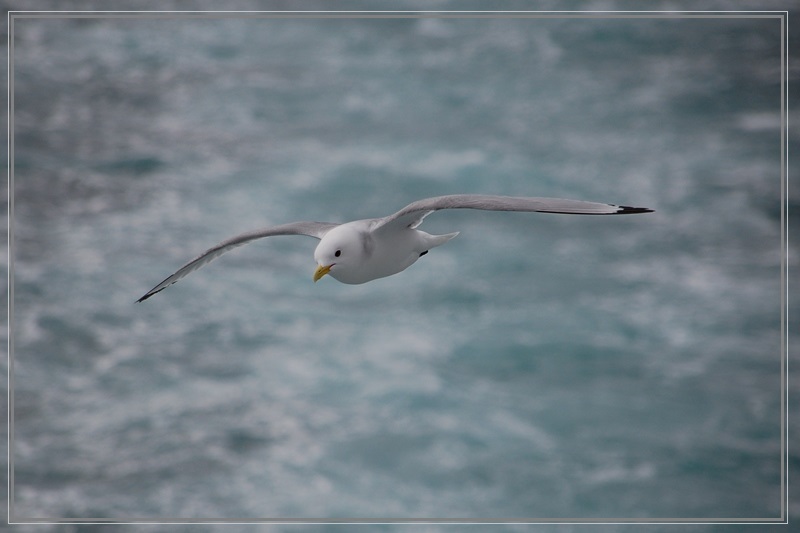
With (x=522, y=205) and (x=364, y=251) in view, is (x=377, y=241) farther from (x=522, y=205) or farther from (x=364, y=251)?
(x=522, y=205)

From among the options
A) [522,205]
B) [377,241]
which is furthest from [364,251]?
[522,205]

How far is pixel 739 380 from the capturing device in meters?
8.98

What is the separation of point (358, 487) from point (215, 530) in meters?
1.40

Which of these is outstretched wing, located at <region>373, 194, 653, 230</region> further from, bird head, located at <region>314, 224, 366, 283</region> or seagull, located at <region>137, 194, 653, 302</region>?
bird head, located at <region>314, 224, 366, 283</region>

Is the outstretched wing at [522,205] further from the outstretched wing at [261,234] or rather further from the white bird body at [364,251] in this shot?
the outstretched wing at [261,234]

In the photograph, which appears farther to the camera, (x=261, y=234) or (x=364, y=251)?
(x=261, y=234)

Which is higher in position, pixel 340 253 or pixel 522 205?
pixel 522 205

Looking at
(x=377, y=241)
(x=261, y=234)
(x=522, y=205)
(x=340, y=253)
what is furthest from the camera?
(x=261, y=234)

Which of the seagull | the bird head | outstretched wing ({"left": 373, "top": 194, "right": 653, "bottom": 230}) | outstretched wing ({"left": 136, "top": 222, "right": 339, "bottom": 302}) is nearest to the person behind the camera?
outstretched wing ({"left": 373, "top": 194, "right": 653, "bottom": 230})

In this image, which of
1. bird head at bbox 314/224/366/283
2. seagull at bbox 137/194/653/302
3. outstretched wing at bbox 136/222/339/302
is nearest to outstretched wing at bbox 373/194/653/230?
seagull at bbox 137/194/653/302

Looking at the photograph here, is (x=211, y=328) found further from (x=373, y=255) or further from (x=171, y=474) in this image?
(x=373, y=255)

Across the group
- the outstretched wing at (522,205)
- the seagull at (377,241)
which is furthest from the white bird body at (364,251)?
the outstretched wing at (522,205)

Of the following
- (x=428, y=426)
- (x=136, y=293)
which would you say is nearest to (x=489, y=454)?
(x=428, y=426)

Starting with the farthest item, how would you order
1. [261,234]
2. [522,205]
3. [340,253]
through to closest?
[261,234] → [340,253] → [522,205]
